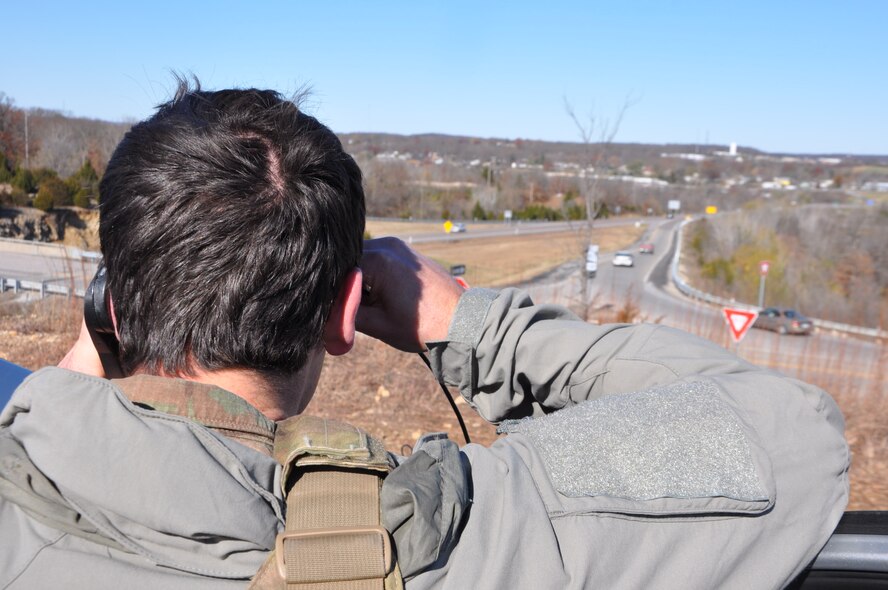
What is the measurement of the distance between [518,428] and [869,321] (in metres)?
41.9

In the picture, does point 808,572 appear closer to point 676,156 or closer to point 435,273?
point 435,273

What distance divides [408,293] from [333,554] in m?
0.84

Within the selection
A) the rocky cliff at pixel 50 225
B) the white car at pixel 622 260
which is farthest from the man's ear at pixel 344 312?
the white car at pixel 622 260

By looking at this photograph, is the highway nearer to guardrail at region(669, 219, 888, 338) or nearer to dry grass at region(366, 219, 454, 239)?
guardrail at region(669, 219, 888, 338)

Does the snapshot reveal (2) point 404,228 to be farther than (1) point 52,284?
Yes

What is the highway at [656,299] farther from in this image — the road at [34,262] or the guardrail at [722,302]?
the guardrail at [722,302]

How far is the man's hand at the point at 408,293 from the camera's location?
67.9 inches

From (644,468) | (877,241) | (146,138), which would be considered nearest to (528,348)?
(644,468)

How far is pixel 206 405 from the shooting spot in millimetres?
1129

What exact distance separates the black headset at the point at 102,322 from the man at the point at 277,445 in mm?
37

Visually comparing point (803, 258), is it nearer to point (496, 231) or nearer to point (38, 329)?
point (496, 231)

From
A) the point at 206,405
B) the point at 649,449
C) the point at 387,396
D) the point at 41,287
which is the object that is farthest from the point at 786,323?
the point at 206,405

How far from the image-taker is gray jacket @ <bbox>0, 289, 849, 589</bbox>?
0.94m

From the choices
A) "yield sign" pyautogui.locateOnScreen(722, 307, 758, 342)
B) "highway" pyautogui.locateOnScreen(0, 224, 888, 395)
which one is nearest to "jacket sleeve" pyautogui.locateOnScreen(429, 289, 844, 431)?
"highway" pyautogui.locateOnScreen(0, 224, 888, 395)
